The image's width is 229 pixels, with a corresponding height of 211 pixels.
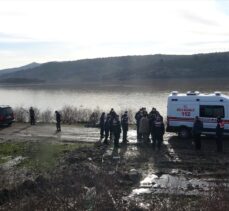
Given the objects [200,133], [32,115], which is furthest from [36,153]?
[32,115]

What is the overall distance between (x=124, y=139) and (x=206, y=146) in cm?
415

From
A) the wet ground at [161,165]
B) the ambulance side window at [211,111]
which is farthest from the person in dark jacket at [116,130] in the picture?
the ambulance side window at [211,111]

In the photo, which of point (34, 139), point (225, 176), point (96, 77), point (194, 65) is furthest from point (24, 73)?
point (225, 176)

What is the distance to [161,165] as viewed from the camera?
16.7 m

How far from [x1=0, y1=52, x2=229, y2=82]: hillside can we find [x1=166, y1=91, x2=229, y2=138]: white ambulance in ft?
308

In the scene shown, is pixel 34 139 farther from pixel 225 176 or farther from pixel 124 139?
pixel 225 176

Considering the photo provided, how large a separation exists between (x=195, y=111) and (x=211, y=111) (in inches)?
30.8

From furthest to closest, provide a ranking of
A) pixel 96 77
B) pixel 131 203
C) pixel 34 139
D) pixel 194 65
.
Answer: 1. pixel 96 77
2. pixel 194 65
3. pixel 34 139
4. pixel 131 203

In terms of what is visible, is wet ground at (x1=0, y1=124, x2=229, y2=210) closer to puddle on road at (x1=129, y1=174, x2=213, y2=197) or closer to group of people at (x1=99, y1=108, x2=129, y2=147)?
puddle on road at (x1=129, y1=174, x2=213, y2=197)

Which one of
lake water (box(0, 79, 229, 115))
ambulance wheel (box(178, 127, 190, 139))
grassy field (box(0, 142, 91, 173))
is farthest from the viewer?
lake water (box(0, 79, 229, 115))

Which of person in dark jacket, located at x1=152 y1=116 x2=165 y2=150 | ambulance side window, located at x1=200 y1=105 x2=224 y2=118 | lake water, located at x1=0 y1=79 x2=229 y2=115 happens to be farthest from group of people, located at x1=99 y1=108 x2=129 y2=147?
lake water, located at x1=0 y1=79 x2=229 y2=115

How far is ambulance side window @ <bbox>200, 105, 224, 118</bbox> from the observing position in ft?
67.8

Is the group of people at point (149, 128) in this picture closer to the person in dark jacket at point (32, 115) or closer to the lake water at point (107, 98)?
the person in dark jacket at point (32, 115)

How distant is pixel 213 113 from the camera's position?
822 inches
